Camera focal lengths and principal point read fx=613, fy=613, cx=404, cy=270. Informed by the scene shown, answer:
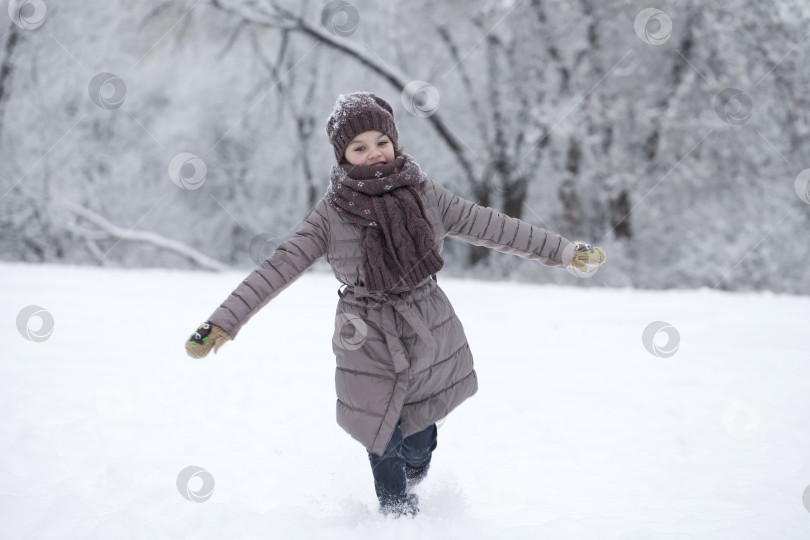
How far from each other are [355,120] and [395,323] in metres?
0.78

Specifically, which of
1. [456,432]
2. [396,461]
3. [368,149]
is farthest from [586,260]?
[456,432]

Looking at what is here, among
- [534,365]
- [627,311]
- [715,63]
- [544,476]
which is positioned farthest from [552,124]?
[544,476]

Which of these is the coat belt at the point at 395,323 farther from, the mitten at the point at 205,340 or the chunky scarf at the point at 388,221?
the mitten at the point at 205,340

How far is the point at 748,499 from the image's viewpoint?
280cm

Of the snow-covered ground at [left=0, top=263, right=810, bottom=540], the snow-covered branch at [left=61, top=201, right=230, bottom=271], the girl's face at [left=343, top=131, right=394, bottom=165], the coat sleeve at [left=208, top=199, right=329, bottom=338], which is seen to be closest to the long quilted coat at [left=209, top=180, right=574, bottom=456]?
the coat sleeve at [left=208, top=199, right=329, bottom=338]

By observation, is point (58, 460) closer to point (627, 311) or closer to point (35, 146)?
point (627, 311)

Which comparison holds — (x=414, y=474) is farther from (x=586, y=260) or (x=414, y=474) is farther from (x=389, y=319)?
(x=586, y=260)

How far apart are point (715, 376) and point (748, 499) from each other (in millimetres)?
1626

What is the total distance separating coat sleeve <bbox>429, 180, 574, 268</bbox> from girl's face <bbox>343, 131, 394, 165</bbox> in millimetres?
240

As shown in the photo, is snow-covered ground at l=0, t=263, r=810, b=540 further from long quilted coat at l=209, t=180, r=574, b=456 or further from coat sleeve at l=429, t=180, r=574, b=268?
coat sleeve at l=429, t=180, r=574, b=268

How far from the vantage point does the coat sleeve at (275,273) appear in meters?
2.12

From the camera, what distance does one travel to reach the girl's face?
2.34m

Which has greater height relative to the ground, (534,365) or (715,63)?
(715,63)

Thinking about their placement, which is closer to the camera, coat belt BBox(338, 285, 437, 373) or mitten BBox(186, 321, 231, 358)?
mitten BBox(186, 321, 231, 358)
